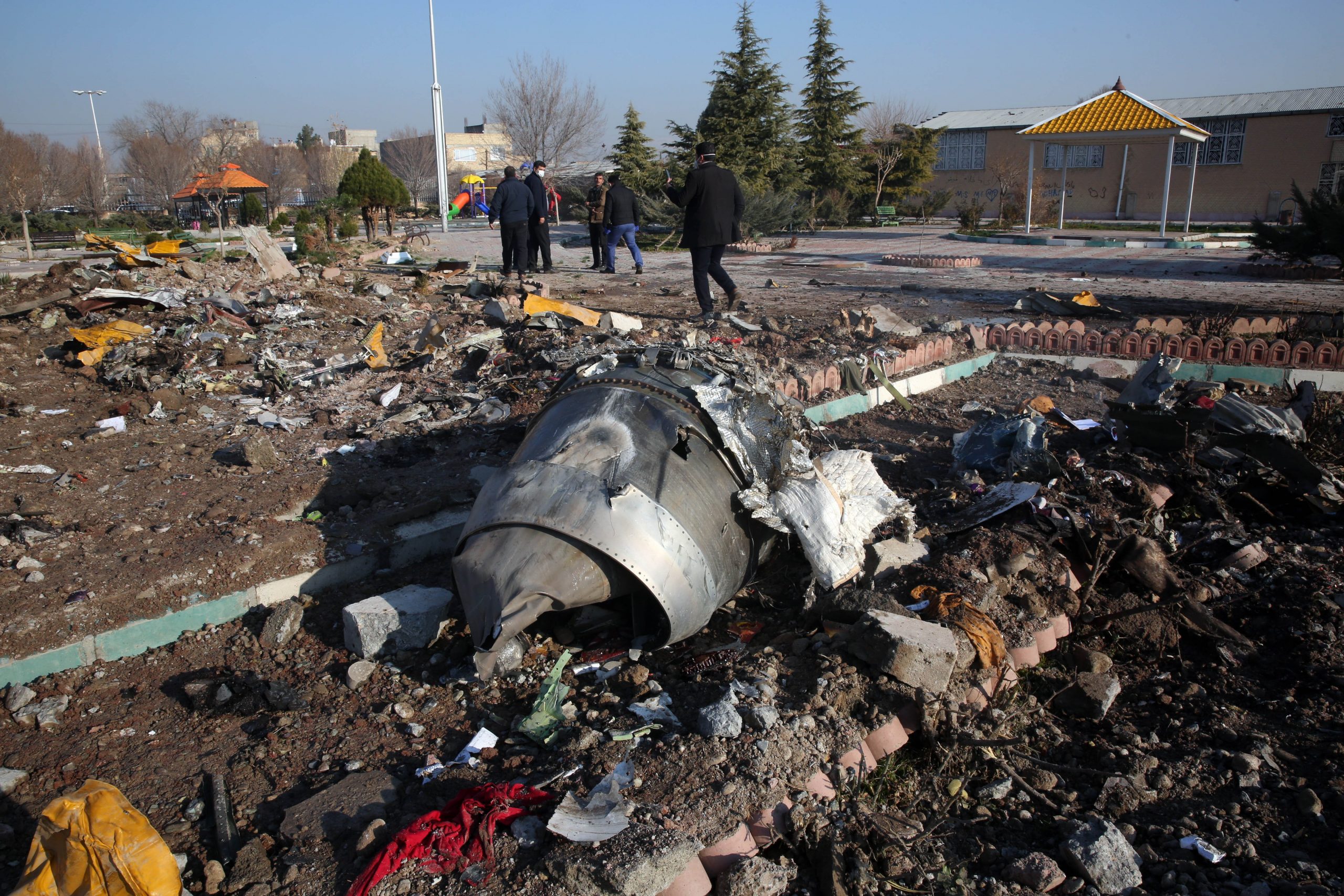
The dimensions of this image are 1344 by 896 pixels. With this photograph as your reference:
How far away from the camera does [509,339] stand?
819 centimetres

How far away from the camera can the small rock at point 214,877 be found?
7.86 ft

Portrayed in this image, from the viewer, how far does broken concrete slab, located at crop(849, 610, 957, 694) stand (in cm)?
310

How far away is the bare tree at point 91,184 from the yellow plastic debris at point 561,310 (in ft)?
113

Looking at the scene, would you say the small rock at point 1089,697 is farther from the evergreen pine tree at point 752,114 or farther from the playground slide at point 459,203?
the playground slide at point 459,203

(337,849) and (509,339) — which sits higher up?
(509,339)

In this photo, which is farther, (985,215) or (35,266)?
(985,215)

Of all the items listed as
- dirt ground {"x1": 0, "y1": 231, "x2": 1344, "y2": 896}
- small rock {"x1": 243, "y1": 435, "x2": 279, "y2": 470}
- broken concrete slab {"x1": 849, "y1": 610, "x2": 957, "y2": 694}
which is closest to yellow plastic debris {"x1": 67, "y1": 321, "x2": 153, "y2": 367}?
dirt ground {"x1": 0, "y1": 231, "x2": 1344, "y2": 896}

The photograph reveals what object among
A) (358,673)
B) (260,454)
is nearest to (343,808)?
(358,673)

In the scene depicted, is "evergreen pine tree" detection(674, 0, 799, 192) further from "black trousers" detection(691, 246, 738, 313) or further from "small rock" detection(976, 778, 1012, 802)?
"small rock" detection(976, 778, 1012, 802)

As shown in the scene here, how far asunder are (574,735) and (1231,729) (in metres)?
2.66

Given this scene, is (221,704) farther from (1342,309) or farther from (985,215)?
(985,215)

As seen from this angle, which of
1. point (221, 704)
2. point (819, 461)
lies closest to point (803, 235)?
point (819, 461)

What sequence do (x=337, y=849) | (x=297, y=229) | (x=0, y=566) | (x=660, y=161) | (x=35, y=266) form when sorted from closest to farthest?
(x=337, y=849) < (x=0, y=566) < (x=297, y=229) < (x=35, y=266) < (x=660, y=161)

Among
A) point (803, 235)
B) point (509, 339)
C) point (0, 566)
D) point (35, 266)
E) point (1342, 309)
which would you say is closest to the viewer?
point (0, 566)
